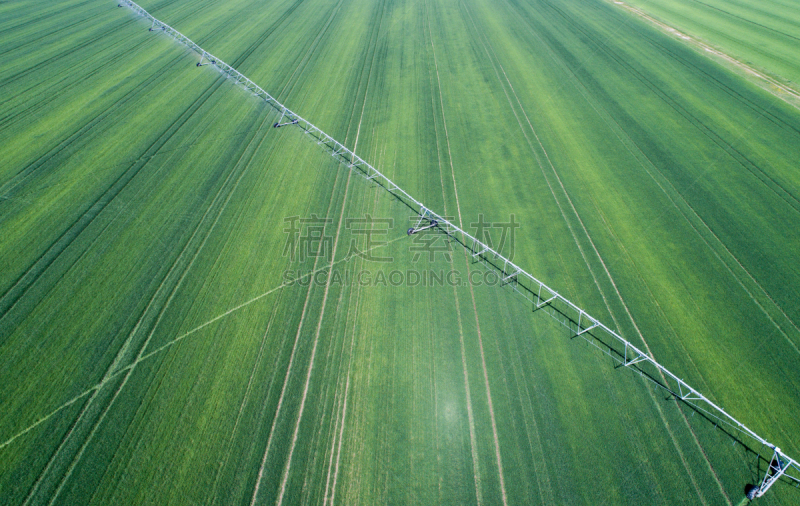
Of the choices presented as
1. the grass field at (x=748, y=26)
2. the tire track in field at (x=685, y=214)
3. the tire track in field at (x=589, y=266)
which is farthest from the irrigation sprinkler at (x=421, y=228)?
the grass field at (x=748, y=26)

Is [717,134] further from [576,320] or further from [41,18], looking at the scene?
[41,18]

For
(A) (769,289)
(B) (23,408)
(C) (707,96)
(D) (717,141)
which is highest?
(C) (707,96)

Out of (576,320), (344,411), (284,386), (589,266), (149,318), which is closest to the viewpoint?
(344,411)

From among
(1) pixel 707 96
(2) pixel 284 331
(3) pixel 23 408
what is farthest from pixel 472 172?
(3) pixel 23 408

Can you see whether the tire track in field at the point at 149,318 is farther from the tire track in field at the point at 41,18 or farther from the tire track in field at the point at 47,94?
the tire track in field at the point at 41,18

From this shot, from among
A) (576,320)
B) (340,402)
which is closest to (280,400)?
(340,402)

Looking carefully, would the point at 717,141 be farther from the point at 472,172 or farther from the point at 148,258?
the point at 148,258
